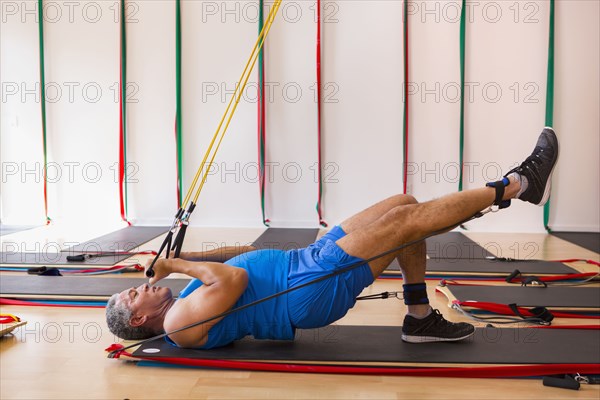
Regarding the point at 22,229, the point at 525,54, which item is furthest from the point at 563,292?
the point at 22,229

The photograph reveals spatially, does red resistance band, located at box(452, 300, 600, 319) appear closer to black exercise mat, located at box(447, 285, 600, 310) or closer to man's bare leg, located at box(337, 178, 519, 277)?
black exercise mat, located at box(447, 285, 600, 310)

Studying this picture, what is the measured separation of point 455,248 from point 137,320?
3.54 m

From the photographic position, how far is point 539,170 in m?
2.76

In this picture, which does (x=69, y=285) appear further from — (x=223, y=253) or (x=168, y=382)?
(x=168, y=382)

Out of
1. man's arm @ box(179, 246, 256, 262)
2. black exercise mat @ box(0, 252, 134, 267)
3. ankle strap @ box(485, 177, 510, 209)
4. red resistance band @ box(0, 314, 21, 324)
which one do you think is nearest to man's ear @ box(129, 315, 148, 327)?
man's arm @ box(179, 246, 256, 262)

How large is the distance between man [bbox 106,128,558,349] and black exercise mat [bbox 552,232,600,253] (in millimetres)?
3459

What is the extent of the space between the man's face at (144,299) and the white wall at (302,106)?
434 cm

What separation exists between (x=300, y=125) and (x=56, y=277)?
10.7 ft

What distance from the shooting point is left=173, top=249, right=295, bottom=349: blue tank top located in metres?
2.67

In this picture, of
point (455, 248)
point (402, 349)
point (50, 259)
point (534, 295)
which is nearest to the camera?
point (402, 349)

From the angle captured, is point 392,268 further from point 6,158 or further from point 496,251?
point 6,158

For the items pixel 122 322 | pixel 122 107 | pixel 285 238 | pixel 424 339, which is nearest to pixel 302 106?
pixel 285 238

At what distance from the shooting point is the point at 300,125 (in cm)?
696

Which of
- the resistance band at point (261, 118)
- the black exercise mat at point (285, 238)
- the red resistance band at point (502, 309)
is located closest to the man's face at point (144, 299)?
the red resistance band at point (502, 309)
